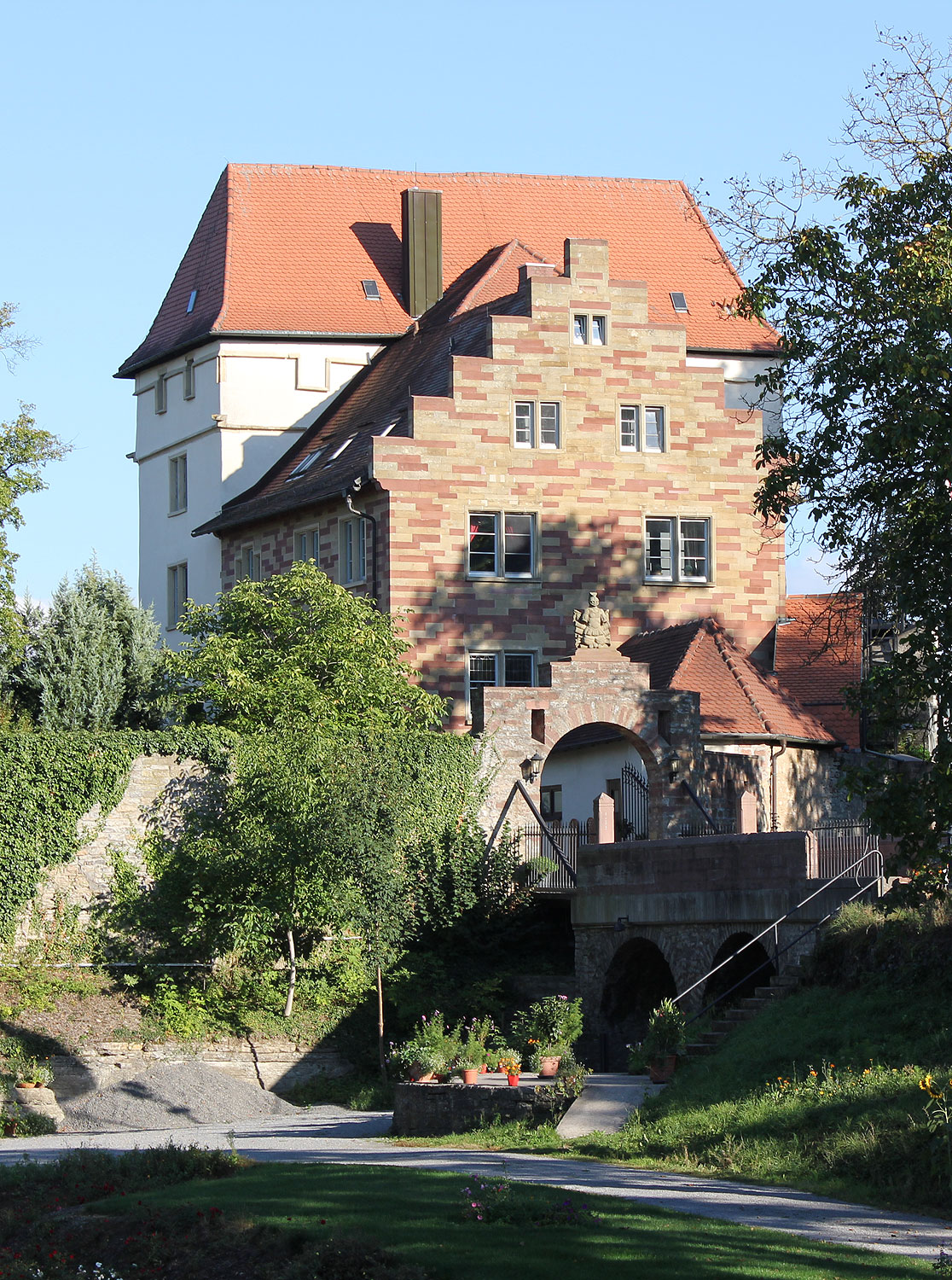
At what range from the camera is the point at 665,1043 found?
81.6 ft

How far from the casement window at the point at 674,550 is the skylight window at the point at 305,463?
28.1 feet

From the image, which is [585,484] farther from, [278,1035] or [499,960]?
[278,1035]

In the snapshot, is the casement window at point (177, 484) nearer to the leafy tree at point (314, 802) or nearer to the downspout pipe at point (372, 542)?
the downspout pipe at point (372, 542)

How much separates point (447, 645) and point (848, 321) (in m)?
18.4

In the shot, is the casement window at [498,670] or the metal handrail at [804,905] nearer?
the metal handrail at [804,905]

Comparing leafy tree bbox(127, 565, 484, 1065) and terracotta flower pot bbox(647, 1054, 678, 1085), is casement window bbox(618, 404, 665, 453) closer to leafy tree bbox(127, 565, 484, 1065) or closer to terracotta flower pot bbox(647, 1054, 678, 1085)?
leafy tree bbox(127, 565, 484, 1065)

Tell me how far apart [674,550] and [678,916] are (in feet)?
51.1

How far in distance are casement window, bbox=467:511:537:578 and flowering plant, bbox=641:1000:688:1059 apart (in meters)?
17.8

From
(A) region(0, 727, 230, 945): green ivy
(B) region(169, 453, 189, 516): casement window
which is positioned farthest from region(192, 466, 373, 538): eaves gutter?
(A) region(0, 727, 230, 945): green ivy

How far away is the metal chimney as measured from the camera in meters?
52.9

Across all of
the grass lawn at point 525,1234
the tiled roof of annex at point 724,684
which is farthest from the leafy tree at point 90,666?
the grass lawn at point 525,1234

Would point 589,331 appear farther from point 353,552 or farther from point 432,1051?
point 432,1051

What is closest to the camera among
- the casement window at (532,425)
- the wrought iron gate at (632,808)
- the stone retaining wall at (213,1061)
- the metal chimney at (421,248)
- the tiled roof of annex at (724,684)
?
the stone retaining wall at (213,1061)

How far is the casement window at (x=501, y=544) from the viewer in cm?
4172
